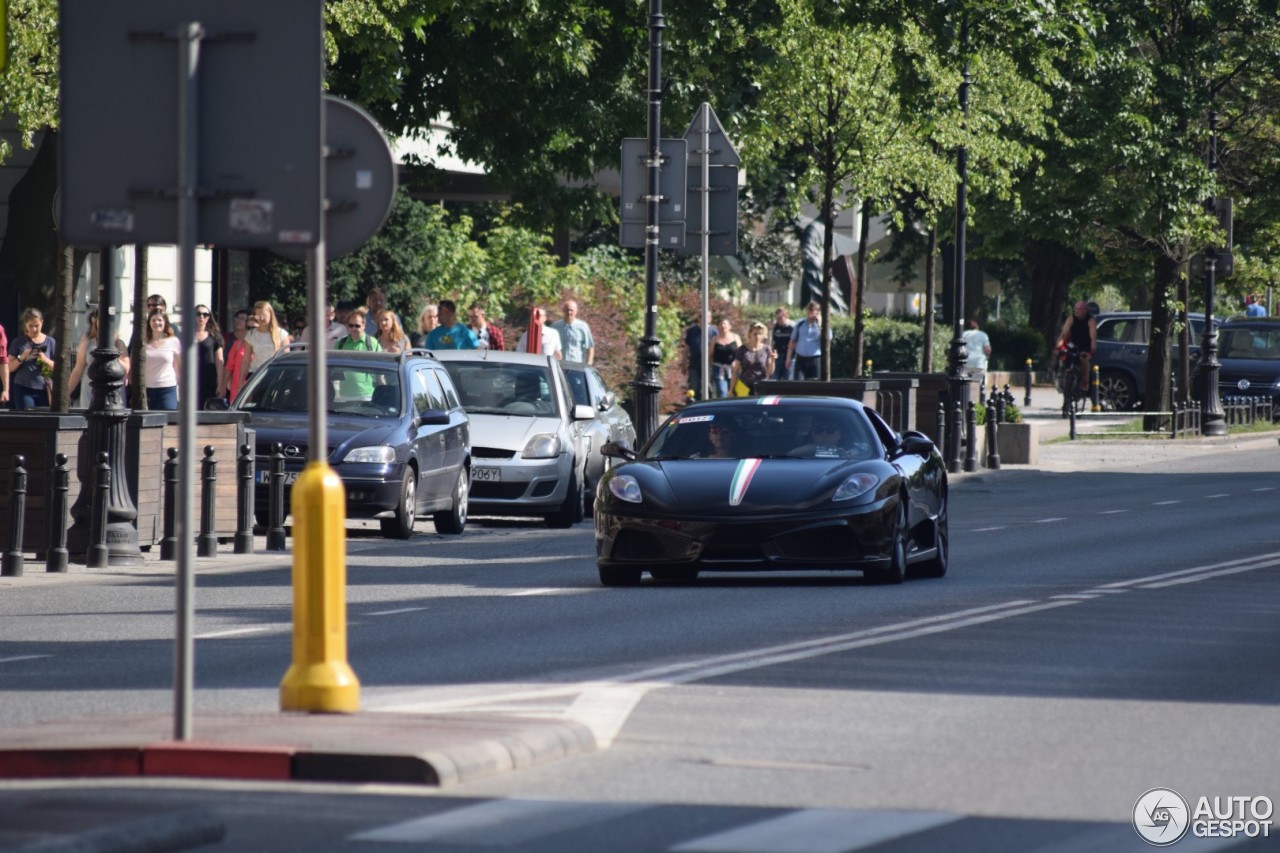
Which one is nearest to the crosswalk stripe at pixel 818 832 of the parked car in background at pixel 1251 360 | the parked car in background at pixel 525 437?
the parked car in background at pixel 525 437

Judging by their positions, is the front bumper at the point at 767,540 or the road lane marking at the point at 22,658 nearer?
the road lane marking at the point at 22,658

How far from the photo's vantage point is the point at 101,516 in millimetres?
18281

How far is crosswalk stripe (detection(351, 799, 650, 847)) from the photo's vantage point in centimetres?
718

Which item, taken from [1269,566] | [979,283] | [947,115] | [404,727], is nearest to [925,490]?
[1269,566]

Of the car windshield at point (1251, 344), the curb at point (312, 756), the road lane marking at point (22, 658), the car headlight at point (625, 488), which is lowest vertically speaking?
the road lane marking at point (22, 658)

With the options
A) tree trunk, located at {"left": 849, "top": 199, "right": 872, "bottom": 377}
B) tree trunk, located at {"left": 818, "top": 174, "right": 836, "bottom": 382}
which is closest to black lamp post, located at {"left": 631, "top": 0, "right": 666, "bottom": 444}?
tree trunk, located at {"left": 818, "top": 174, "right": 836, "bottom": 382}

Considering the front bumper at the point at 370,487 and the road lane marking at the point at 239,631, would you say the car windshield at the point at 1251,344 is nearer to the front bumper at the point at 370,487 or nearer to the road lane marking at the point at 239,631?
the front bumper at the point at 370,487

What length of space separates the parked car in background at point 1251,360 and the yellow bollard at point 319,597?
3999 centimetres

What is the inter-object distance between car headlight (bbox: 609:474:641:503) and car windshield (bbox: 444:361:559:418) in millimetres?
7485

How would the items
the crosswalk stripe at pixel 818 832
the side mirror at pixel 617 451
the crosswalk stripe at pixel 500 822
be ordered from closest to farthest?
the crosswalk stripe at pixel 818 832, the crosswalk stripe at pixel 500 822, the side mirror at pixel 617 451

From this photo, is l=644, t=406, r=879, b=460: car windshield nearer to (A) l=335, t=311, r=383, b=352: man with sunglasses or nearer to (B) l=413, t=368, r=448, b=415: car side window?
(B) l=413, t=368, r=448, b=415: car side window

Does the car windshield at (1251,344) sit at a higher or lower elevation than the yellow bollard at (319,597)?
higher

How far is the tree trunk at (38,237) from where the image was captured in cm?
2752

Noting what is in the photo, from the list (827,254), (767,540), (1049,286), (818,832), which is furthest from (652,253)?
(1049,286)
